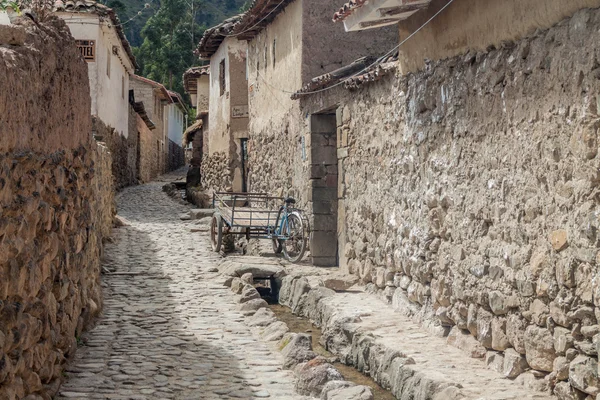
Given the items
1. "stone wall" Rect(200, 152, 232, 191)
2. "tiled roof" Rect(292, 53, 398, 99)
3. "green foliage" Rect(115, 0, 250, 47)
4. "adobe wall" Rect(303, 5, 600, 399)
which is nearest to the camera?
"adobe wall" Rect(303, 5, 600, 399)

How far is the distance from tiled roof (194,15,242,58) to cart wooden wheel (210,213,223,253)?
7267 millimetres

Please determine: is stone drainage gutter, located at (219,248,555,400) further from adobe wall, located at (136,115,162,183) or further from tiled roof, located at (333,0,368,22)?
adobe wall, located at (136,115,162,183)

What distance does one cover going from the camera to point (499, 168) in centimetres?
611

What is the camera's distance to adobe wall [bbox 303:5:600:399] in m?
4.82

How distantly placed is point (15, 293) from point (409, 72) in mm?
5289

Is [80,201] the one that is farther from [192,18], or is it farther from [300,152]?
[192,18]

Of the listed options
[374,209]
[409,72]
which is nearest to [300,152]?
[374,209]

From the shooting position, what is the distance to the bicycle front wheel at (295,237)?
39.7 feet

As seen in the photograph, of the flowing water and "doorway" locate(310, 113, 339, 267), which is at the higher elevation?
"doorway" locate(310, 113, 339, 267)

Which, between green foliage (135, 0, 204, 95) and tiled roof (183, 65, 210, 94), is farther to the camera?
green foliage (135, 0, 204, 95)

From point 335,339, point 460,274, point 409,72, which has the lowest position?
A: point 335,339

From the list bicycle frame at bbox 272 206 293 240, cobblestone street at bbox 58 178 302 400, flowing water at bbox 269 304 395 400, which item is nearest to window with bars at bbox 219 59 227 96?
cobblestone street at bbox 58 178 302 400

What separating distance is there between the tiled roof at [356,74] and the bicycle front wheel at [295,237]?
6.69ft

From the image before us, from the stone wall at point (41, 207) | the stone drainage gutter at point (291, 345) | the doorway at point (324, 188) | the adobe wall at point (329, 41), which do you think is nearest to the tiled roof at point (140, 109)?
the adobe wall at point (329, 41)
